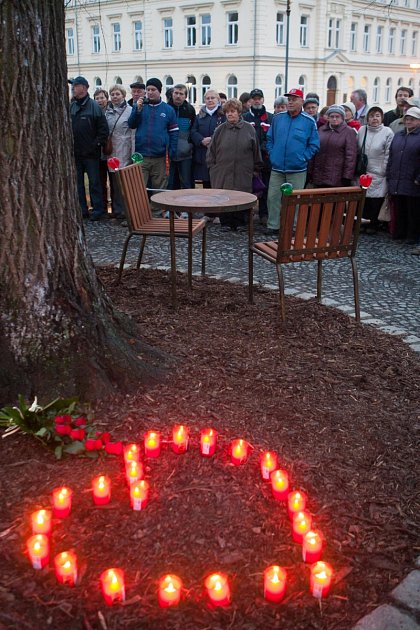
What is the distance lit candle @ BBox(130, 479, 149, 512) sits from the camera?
270 centimetres

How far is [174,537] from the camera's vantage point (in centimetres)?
259

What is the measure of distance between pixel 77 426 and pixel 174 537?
2.93 feet

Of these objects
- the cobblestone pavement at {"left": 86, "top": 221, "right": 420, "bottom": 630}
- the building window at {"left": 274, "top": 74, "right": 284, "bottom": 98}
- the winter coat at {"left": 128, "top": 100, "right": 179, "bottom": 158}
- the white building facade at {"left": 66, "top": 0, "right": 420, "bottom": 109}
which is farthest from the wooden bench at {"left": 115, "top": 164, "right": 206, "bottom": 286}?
the building window at {"left": 274, "top": 74, "right": 284, "bottom": 98}

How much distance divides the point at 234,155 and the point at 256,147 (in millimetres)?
330

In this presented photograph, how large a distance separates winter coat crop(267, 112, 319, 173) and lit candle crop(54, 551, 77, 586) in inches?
281

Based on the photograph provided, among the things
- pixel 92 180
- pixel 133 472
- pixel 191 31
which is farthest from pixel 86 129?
pixel 191 31

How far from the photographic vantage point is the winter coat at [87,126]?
31.5ft

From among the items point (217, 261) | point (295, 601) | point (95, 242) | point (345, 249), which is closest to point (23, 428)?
point (295, 601)

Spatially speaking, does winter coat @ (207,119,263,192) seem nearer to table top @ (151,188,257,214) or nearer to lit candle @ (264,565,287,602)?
table top @ (151,188,257,214)

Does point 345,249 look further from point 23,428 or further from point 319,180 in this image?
point 319,180

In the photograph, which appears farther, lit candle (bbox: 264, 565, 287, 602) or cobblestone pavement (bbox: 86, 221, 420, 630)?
cobblestone pavement (bbox: 86, 221, 420, 630)

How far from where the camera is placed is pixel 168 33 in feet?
157

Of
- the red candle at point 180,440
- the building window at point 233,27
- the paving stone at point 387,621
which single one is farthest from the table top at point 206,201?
the building window at point 233,27

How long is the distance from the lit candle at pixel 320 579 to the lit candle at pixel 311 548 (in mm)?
116
